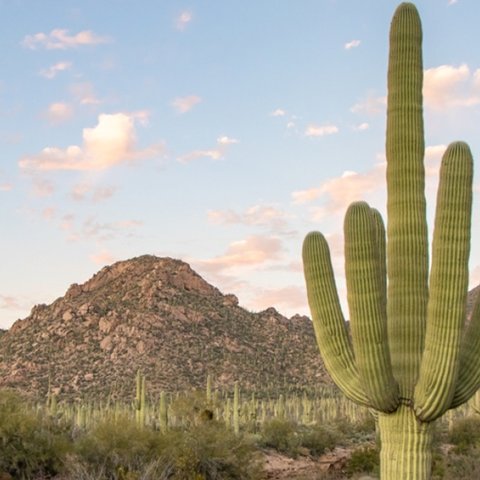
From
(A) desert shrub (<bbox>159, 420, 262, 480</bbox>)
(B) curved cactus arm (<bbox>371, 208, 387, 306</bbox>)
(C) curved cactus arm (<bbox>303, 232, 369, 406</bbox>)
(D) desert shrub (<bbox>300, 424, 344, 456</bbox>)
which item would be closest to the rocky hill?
(D) desert shrub (<bbox>300, 424, 344, 456</bbox>)

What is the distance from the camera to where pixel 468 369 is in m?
8.50

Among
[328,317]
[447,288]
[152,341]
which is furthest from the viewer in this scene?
[152,341]

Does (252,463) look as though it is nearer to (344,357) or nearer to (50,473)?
(50,473)

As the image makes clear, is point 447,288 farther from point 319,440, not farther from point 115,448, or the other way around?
point 319,440

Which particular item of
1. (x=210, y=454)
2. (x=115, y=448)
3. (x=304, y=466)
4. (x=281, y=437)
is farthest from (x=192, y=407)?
(x=281, y=437)

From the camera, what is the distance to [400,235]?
873 cm

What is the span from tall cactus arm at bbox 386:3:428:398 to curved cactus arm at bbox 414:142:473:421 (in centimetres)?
37

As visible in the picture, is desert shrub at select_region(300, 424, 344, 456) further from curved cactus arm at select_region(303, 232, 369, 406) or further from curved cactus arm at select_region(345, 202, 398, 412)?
curved cactus arm at select_region(345, 202, 398, 412)

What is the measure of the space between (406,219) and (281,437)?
20182 millimetres

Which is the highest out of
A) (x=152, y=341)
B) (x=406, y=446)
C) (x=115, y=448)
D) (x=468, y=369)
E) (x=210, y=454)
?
(x=152, y=341)

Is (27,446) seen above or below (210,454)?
above

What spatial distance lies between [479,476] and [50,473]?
9.01 metres

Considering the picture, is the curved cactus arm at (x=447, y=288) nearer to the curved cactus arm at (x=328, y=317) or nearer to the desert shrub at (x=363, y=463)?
the curved cactus arm at (x=328, y=317)

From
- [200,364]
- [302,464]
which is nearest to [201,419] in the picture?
[302,464]
